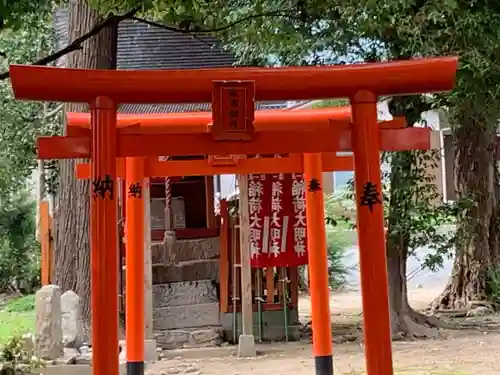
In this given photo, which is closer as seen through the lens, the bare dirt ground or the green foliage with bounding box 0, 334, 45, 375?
the green foliage with bounding box 0, 334, 45, 375

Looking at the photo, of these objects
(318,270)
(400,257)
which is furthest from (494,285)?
(318,270)

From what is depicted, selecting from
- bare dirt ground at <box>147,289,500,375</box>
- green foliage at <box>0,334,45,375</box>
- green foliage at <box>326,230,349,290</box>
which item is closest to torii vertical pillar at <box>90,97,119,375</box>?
green foliage at <box>0,334,45,375</box>

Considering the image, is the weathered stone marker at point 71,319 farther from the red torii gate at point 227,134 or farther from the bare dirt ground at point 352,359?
the red torii gate at point 227,134

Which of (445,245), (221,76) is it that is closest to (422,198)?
(445,245)

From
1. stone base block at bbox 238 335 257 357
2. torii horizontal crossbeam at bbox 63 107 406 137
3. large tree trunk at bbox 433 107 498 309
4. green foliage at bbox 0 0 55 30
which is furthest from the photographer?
large tree trunk at bbox 433 107 498 309

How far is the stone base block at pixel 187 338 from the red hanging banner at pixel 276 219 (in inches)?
39.2

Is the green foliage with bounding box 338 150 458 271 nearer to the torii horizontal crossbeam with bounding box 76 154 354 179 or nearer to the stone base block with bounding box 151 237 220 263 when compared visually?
the stone base block with bounding box 151 237 220 263

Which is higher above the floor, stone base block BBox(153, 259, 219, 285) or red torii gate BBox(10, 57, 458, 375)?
red torii gate BBox(10, 57, 458, 375)

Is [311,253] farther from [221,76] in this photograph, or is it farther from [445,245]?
[445,245]

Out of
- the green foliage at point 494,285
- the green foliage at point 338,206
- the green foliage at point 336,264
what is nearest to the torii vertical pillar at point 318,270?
the green foliage at point 494,285

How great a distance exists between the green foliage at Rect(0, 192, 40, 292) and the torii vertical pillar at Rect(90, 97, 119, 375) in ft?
38.7

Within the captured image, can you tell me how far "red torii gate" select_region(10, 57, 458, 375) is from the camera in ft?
12.0

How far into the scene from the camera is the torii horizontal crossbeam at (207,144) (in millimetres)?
3834

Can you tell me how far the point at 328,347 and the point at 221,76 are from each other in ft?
8.93
